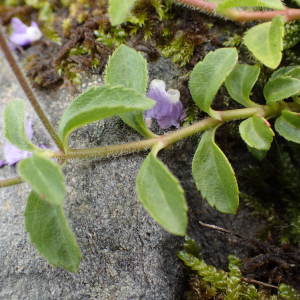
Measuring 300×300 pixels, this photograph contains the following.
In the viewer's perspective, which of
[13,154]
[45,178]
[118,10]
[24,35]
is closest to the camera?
[45,178]

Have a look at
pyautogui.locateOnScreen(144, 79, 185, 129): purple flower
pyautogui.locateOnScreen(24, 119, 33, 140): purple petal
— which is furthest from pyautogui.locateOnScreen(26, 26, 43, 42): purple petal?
pyautogui.locateOnScreen(144, 79, 185, 129): purple flower

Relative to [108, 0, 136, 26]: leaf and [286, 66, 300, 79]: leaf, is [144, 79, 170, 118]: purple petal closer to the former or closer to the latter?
[108, 0, 136, 26]: leaf

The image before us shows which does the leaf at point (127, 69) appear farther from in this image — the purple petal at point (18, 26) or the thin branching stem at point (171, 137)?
the purple petal at point (18, 26)

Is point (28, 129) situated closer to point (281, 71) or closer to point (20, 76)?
point (20, 76)

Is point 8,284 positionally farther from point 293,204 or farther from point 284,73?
point 284,73

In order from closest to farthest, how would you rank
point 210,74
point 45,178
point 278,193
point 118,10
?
point 45,178
point 118,10
point 210,74
point 278,193

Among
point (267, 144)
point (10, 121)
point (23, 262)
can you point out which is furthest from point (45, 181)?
point (267, 144)

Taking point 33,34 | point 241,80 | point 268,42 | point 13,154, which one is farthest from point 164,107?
point 33,34
